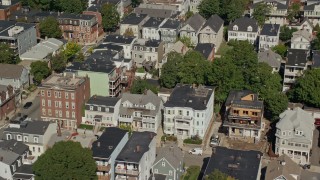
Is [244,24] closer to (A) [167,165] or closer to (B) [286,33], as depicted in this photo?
(B) [286,33]

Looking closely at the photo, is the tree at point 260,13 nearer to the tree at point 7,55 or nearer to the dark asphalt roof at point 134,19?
the dark asphalt roof at point 134,19

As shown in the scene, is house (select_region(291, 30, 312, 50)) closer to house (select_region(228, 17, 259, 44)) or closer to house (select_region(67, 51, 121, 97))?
house (select_region(228, 17, 259, 44))

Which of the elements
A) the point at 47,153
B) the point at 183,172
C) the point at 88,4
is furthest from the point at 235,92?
the point at 88,4

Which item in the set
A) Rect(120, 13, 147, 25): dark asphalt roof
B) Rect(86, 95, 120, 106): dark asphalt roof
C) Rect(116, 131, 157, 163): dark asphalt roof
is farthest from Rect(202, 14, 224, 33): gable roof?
Rect(116, 131, 157, 163): dark asphalt roof

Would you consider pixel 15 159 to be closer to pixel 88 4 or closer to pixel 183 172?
pixel 183 172

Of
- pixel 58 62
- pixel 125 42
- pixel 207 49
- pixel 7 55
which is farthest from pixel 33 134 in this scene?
pixel 207 49
